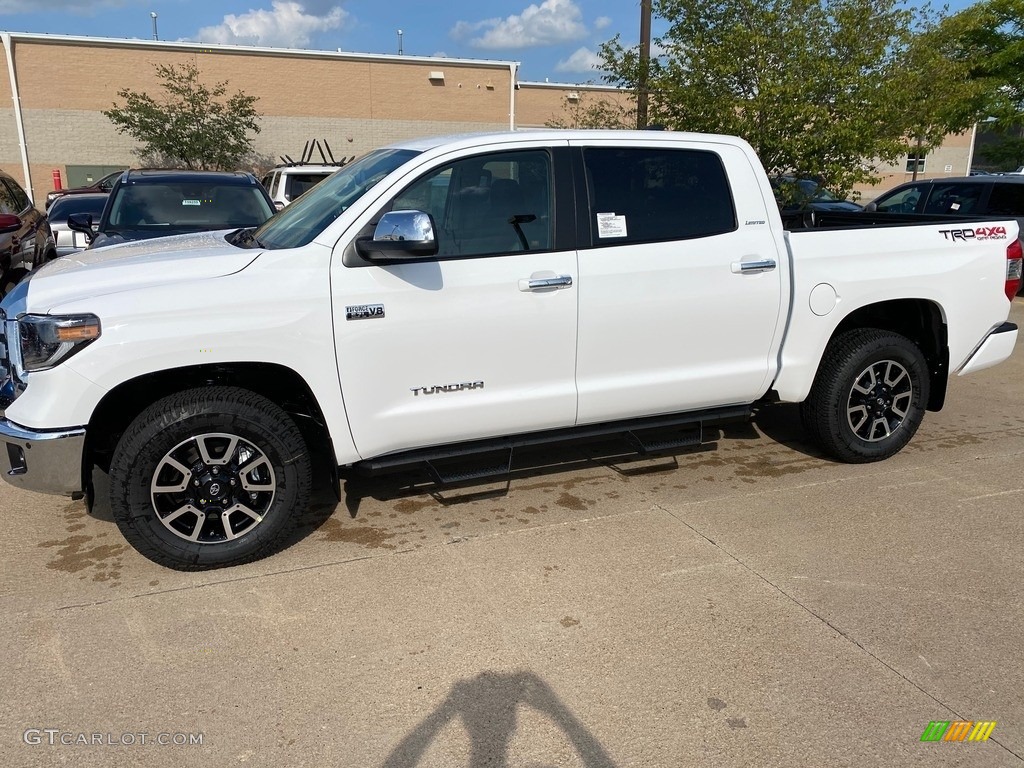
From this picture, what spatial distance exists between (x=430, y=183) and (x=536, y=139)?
0.63 meters

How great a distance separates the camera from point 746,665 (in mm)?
3076

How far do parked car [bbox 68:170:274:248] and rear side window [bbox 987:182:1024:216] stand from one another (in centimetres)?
999

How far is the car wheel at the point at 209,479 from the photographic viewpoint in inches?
139

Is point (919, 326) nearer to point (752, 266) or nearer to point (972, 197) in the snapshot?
point (752, 266)

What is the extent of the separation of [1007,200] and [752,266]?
918cm

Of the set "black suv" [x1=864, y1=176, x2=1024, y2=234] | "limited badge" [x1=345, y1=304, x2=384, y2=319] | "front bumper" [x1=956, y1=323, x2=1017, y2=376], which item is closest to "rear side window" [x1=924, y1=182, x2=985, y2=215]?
"black suv" [x1=864, y1=176, x2=1024, y2=234]

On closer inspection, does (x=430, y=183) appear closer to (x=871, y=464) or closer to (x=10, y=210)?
(x=871, y=464)

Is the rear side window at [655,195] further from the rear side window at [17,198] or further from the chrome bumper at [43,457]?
the rear side window at [17,198]

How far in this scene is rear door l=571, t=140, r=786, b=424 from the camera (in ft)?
13.7

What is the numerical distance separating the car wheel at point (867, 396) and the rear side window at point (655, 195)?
47.6 inches

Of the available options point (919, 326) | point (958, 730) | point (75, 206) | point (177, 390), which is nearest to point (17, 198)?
point (177, 390)

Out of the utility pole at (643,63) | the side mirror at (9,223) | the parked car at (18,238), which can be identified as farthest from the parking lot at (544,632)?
the utility pole at (643,63)

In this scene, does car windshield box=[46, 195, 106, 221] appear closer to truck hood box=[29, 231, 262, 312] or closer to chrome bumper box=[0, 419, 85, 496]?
truck hood box=[29, 231, 262, 312]

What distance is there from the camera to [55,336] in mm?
3344
